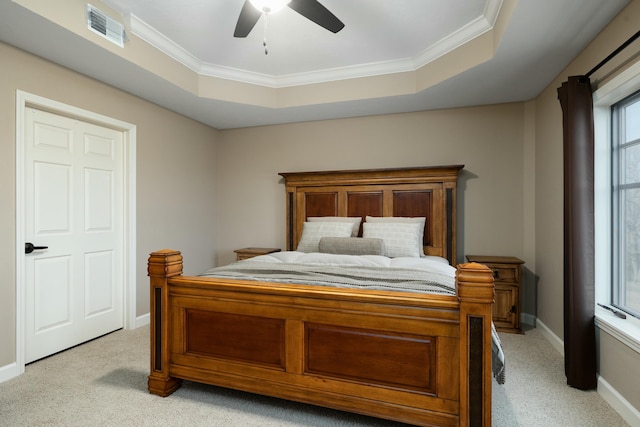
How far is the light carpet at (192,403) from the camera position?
1933mm

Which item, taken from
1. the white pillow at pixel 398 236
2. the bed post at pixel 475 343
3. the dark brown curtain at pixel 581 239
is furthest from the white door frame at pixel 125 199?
the dark brown curtain at pixel 581 239

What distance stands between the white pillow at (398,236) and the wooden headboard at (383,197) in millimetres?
376

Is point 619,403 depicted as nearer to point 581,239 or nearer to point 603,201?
point 581,239

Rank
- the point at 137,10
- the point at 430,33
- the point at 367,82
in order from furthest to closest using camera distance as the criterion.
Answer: the point at 367,82, the point at 430,33, the point at 137,10

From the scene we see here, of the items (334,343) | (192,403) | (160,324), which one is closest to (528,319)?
(334,343)

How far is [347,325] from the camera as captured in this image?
1.81 m

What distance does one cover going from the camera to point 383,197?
3975 mm

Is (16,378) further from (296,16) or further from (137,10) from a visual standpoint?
(296,16)

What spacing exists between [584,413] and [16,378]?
12.4 feet

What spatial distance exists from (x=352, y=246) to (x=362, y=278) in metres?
1.13

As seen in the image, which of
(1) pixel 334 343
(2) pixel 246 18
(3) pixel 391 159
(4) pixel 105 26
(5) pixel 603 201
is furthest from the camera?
(3) pixel 391 159

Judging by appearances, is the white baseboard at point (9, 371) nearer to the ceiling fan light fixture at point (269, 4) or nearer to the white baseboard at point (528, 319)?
the ceiling fan light fixture at point (269, 4)

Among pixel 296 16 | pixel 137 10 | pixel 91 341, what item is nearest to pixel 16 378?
pixel 91 341

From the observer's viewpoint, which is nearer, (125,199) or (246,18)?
(246,18)
